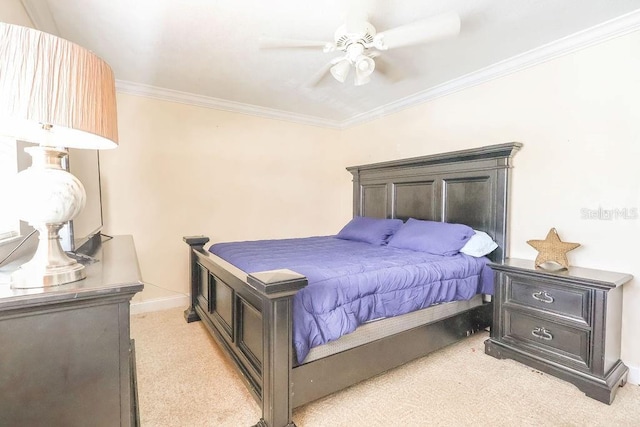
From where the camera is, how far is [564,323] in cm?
193

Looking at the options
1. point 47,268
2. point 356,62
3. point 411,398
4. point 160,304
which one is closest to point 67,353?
point 47,268

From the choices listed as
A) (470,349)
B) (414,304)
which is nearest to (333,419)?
(414,304)

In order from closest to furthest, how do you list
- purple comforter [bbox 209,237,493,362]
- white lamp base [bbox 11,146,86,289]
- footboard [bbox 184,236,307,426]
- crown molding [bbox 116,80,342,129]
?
white lamp base [bbox 11,146,86,289] < footboard [bbox 184,236,307,426] < purple comforter [bbox 209,237,493,362] < crown molding [bbox 116,80,342,129]

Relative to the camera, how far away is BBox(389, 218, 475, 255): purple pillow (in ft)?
8.27

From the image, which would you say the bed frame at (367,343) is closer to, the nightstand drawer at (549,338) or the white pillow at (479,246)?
the white pillow at (479,246)

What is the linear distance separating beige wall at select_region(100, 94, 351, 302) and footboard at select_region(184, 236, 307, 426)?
49.6 inches

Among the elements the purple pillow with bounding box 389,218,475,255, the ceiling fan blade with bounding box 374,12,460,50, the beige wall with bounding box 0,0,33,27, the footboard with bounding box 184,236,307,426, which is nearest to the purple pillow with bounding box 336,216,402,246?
the purple pillow with bounding box 389,218,475,255

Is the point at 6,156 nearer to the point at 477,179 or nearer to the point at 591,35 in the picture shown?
the point at 477,179

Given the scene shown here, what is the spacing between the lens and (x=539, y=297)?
2051 millimetres

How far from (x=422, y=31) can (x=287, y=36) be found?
96 centimetres

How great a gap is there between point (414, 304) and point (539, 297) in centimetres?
87

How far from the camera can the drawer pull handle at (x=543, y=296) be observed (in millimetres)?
2000

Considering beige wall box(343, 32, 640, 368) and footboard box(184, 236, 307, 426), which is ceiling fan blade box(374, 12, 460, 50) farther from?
footboard box(184, 236, 307, 426)

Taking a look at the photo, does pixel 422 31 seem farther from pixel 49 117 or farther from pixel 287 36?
pixel 49 117
